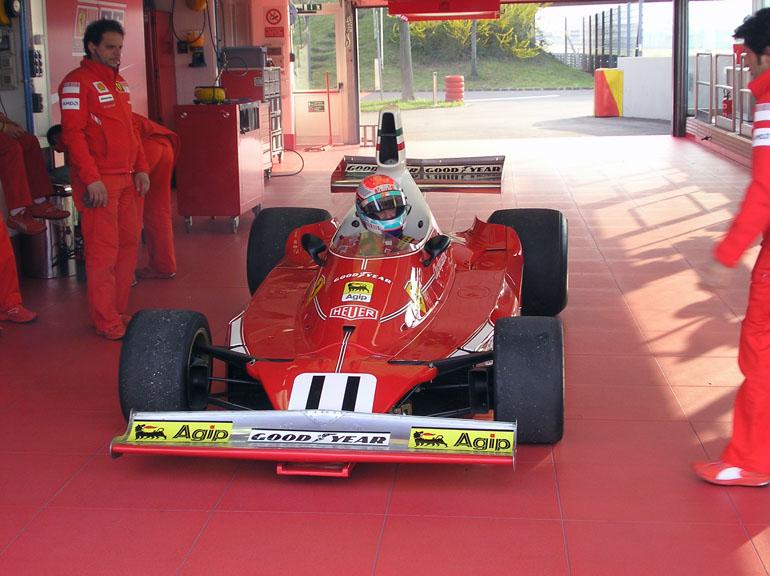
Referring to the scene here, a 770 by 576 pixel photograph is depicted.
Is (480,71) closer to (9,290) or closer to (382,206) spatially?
(9,290)

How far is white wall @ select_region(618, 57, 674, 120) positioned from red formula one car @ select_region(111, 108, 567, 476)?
792 inches

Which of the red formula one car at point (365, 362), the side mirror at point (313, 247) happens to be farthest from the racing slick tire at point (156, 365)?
the side mirror at point (313, 247)

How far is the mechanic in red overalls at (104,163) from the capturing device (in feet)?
19.1

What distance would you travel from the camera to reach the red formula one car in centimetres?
380

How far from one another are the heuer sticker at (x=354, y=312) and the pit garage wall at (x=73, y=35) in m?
4.89

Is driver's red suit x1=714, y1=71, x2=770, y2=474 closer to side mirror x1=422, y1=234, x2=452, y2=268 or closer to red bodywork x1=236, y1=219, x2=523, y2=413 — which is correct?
red bodywork x1=236, y1=219, x2=523, y2=413

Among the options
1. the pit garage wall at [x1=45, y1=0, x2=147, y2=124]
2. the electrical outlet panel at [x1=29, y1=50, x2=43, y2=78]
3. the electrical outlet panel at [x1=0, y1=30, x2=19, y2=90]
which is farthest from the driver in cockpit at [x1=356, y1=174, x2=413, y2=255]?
the pit garage wall at [x1=45, y1=0, x2=147, y2=124]

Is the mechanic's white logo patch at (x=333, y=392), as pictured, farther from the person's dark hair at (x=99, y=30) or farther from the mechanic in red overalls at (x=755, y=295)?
the person's dark hair at (x=99, y=30)

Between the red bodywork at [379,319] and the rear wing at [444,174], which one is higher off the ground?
the rear wing at [444,174]

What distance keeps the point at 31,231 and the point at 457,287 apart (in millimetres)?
3875

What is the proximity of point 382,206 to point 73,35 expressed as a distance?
16.8 feet

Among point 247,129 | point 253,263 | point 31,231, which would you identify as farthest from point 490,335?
point 247,129

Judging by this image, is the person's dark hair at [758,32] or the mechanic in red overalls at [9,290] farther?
the mechanic in red overalls at [9,290]

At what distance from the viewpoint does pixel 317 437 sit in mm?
3803
